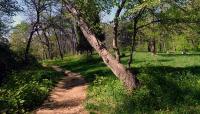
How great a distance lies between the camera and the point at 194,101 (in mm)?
16797

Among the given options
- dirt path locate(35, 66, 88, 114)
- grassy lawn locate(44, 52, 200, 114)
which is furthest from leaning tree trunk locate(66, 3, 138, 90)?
dirt path locate(35, 66, 88, 114)

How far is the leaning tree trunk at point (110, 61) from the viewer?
18922mm

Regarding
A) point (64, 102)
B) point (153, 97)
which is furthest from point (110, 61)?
point (64, 102)

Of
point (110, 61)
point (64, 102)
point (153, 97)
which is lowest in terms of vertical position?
point (64, 102)

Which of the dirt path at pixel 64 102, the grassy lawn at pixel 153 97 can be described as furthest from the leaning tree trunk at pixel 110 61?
the dirt path at pixel 64 102

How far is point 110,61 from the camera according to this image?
64.7ft

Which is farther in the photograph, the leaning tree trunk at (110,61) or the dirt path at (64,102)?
the dirt path at (64,102)

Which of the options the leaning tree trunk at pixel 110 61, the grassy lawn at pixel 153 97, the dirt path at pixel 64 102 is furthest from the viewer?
the dirt path at pixel 64 102

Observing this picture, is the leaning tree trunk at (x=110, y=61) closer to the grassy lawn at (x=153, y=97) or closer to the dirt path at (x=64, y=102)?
the grassy lawn at (x=153, y=97)

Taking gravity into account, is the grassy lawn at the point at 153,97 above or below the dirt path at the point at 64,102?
above

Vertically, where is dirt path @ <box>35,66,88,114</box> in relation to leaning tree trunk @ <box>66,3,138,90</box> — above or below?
below

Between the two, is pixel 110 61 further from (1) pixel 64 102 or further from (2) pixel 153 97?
(1) pixel 64 102

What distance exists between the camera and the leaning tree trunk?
62.1 ft

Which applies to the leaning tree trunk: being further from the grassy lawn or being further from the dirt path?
the dirt path
